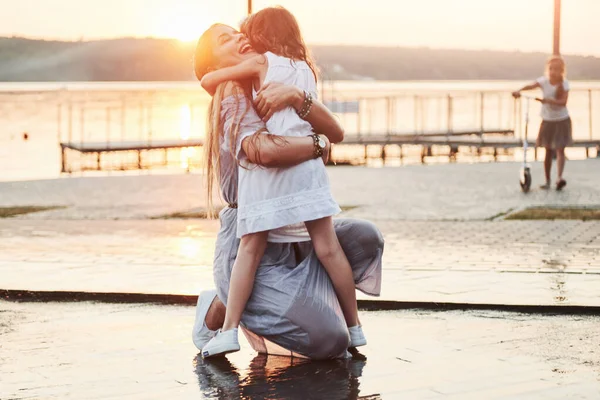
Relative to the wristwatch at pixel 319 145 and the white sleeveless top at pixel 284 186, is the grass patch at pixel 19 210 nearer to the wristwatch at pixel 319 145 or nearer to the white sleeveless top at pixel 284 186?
the white sleeveless top at pixel 284 186

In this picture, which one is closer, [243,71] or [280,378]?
[280,378]

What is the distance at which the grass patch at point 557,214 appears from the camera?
13.2m

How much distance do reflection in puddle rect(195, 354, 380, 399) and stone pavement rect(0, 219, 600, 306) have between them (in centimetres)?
182

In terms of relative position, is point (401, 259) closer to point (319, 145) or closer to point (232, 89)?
point (319, 145)


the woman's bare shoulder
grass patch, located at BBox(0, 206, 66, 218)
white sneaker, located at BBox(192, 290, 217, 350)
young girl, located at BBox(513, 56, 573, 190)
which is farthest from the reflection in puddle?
young girl, located at BBox(513, 56, 573, 190)

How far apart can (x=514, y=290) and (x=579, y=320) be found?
1039 mm

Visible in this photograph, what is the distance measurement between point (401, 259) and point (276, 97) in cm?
439

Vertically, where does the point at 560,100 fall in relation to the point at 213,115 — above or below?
below

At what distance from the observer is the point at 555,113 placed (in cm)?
1622

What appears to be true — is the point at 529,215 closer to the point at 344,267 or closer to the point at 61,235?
the point at 61,235

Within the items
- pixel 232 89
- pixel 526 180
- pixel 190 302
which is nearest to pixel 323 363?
pixel 232 89

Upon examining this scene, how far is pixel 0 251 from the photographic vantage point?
1077 centimetres

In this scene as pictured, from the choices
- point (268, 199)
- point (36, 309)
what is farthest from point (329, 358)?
point (36, 309)

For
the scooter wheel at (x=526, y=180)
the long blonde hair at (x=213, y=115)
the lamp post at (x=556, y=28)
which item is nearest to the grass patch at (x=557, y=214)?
the scooter wheel at (x=526, y=180)
